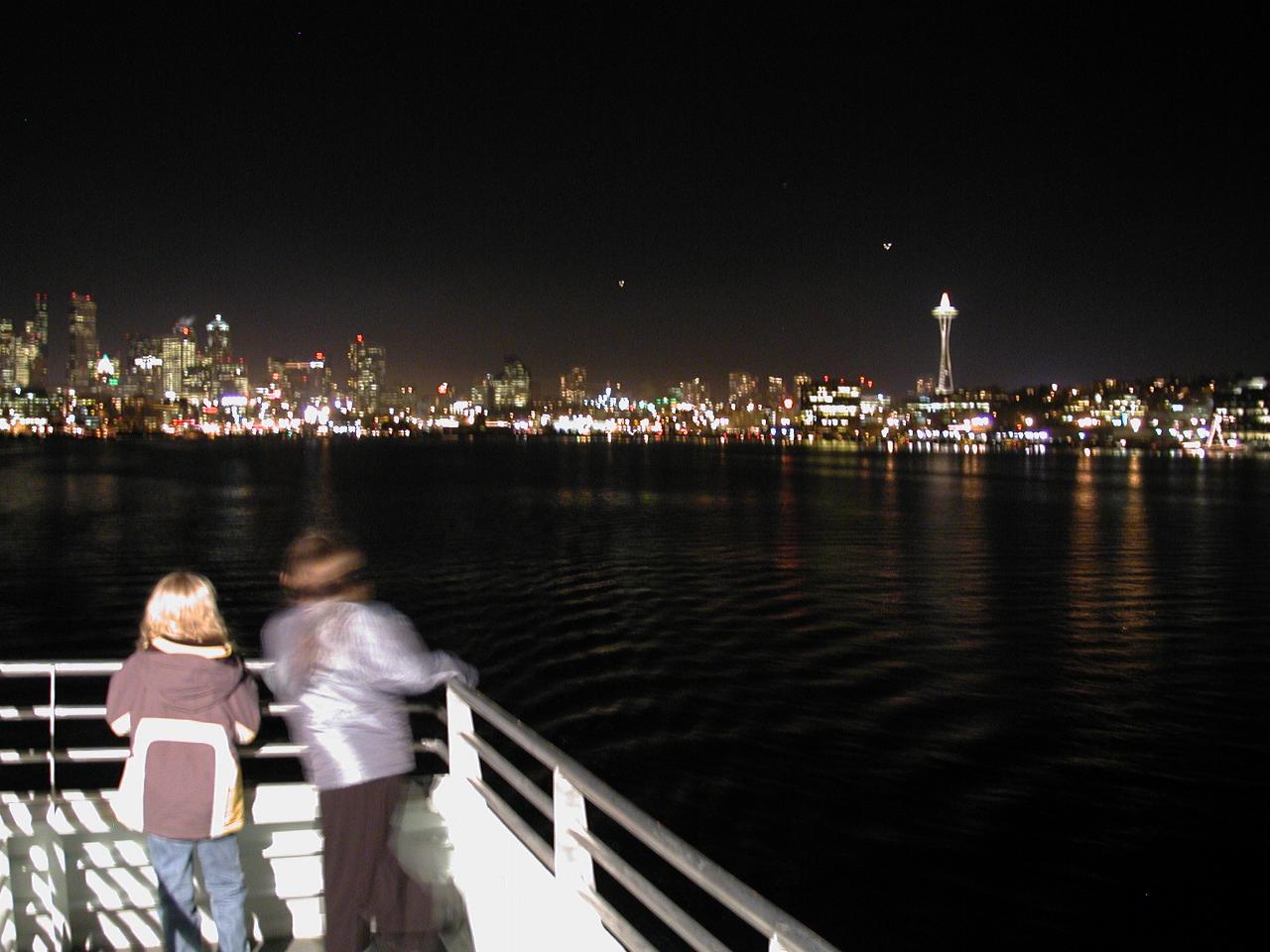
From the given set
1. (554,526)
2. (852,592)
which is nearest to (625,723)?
(852,592)

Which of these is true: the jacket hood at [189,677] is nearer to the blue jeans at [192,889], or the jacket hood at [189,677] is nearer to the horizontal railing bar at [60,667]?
the blue jeans at [192,889]

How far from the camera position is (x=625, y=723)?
1473cm

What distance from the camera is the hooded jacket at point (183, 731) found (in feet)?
12.6

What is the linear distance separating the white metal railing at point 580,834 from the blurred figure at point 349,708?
1.01 feet

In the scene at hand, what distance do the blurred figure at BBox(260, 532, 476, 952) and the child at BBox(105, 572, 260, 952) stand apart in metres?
0.25

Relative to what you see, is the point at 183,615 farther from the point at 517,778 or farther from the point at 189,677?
the point at 517,778

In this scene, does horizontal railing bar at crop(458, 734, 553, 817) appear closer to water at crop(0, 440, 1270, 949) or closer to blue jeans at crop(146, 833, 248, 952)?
blue jeans at crop(146, 833, 248, 952)

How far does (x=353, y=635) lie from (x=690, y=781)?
886cm

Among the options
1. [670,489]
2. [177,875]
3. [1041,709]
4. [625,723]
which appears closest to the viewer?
[177,875]

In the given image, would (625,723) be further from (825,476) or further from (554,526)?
(825,476)

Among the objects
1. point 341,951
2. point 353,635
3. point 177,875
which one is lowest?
point 341,951

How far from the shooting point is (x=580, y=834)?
3820 millimetres

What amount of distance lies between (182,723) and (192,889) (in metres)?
0.78

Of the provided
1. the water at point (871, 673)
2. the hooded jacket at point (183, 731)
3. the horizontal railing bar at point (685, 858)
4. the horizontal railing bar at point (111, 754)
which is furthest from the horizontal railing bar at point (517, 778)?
the water at point (871, 673)
